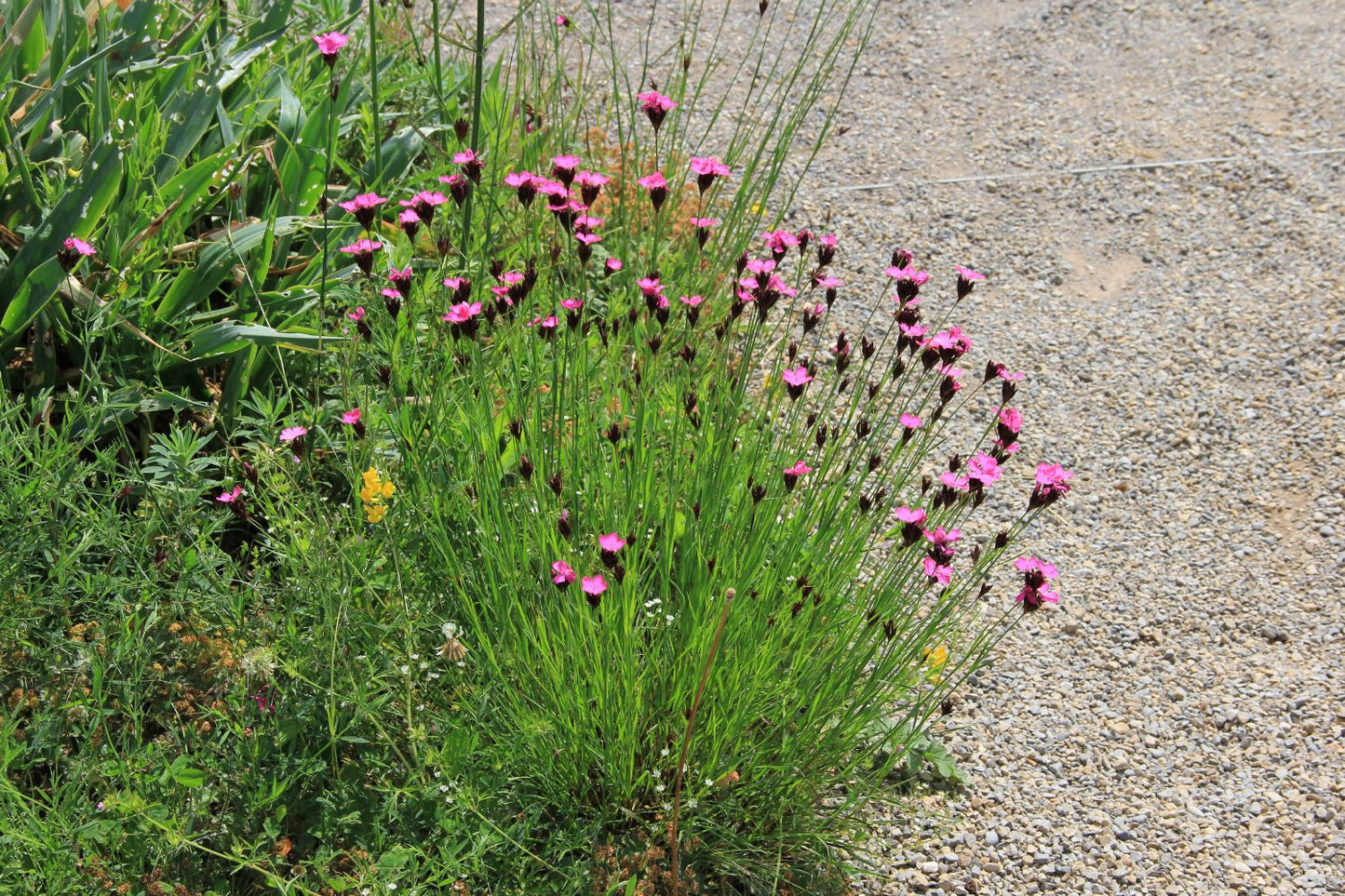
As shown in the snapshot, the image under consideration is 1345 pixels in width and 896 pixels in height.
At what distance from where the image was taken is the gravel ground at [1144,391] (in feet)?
8.11

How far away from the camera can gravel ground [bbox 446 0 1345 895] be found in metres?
2.47

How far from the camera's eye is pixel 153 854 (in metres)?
1.91

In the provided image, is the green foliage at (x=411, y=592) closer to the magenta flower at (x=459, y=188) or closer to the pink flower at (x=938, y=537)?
the pink flower at (x=938, y=537)

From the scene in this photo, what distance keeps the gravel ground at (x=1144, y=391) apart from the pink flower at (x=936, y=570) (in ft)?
1.68

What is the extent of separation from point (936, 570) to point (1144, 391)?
2.02 meters

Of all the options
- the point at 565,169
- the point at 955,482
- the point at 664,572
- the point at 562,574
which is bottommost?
the point at 664,572

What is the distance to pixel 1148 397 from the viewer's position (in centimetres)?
367

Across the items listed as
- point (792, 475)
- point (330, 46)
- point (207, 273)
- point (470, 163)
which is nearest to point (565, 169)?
point (470, 163)

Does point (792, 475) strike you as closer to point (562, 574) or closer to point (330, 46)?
point (562, 574)

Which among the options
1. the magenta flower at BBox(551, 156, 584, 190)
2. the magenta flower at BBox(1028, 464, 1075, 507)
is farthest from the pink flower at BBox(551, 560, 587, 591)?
the magenta flower at BBox(1028, 464, 1075, 507)

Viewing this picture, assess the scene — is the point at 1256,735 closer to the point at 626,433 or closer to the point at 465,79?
the point at 626,433

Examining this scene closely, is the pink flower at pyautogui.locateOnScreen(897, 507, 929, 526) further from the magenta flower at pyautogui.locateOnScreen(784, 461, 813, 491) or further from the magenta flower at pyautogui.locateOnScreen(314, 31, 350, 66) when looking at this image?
the magenta flower at pyautogui.locateOnScreen(314, 31, 350, 66)

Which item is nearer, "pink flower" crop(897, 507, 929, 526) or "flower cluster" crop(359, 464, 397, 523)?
"pink flower" crop(897, 507, 929, 526)

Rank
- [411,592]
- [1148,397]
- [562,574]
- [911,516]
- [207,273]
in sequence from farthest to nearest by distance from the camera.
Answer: [1148,397], [207,273], [411,592], [911,516], [562,574]
